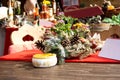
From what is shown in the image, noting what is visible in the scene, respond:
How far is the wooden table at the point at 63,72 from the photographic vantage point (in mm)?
1033

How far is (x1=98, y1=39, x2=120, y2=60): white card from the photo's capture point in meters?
1.32

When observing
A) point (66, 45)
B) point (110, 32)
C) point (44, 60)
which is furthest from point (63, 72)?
point (110, 32)

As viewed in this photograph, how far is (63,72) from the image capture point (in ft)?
3.63

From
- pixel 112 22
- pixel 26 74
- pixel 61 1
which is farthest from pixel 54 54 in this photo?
pixel 61 1

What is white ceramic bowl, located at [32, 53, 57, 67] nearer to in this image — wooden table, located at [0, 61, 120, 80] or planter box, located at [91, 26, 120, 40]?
wooden table, located at [0, 61, 120, 80]

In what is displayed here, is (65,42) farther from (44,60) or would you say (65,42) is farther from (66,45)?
(44,60)

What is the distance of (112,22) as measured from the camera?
114 inches

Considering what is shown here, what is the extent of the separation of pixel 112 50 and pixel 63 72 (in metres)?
0.34

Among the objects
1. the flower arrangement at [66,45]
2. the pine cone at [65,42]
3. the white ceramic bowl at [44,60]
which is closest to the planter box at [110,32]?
the flower arrangement at [66,45]

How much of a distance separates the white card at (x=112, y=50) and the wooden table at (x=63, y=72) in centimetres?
10

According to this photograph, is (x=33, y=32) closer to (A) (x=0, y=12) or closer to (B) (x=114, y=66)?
(B) (x=114, y=66)

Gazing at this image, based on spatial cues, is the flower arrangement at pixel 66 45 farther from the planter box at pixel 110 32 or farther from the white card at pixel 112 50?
the planter box at pixel 110 32

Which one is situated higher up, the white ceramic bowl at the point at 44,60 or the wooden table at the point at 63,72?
the white ceramic bowl at the point at 44,60

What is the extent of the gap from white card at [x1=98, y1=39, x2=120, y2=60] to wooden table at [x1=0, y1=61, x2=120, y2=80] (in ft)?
0.32
